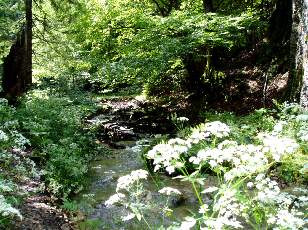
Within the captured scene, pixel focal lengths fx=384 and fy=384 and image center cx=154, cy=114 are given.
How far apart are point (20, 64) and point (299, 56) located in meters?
8.55

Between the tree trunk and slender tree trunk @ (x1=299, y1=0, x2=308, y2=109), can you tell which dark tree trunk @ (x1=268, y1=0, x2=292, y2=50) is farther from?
slender tree trunk @ (x1=299, y1=0, x2=308, y2=109)

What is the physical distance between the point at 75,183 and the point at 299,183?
3770 mm

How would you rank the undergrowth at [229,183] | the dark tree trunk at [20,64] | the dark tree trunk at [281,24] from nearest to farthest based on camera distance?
the undergrowth at [229,183]
the dark tree trunk at [281,24]
the dark tree trunk at [20,64]

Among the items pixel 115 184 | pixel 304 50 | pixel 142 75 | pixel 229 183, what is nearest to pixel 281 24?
pixel 142 75

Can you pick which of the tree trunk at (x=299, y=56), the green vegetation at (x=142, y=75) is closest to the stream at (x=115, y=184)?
the green vegetation at (x=142, y=75)

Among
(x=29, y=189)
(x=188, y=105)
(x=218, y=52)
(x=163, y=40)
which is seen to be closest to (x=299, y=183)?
(x=29, y=189)

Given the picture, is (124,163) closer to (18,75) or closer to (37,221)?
(37,221)

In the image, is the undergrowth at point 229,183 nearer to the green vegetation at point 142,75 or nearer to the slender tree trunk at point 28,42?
the green vegetation at point 142,75

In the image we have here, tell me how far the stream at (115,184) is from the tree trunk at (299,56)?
2876 millimetres

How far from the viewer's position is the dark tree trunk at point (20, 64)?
12109 mm

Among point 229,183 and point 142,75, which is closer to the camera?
point 229,183

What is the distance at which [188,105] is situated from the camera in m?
13.4

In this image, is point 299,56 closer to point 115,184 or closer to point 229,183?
point 115,184

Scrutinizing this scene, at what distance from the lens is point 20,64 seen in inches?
484
